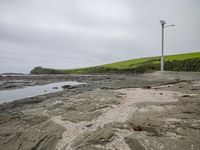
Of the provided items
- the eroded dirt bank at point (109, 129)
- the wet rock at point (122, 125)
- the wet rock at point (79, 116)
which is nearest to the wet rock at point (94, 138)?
the eroded dirt bank at point (109, 129)

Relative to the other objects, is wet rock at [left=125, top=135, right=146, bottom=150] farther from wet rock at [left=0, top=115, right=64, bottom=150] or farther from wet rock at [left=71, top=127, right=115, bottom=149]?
wet rock at [left=0, top=115, right=64, bottom=150]

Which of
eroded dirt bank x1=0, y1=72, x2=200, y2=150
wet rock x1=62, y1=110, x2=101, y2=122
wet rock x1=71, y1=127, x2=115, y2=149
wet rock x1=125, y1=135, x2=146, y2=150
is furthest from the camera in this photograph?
wet rock x1=62, y1=110, x2=101, y2=122

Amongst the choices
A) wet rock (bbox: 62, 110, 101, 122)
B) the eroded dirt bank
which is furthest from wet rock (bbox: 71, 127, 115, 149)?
wet rock (bbox: 62, 110, 101, 122)

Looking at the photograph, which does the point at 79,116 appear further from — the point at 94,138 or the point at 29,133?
the point at 94,138

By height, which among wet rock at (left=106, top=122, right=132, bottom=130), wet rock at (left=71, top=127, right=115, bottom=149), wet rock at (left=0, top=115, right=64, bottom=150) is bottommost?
wet rock at (left=0, top=115, right=64, bottom=150)

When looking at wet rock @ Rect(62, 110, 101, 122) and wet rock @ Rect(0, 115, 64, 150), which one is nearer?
wet rock @ Rect(0, 115, 64, 150)

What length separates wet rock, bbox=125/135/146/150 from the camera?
16.1ft

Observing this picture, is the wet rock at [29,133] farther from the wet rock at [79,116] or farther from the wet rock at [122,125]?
the wet rock at [122,125]

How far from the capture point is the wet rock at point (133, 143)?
16.1 feet

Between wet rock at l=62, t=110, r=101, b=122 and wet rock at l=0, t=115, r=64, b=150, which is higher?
wet rock at l=62, t=110, r=101, b=122

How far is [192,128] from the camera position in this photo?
19.0 feet

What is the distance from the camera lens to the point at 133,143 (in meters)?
5.09

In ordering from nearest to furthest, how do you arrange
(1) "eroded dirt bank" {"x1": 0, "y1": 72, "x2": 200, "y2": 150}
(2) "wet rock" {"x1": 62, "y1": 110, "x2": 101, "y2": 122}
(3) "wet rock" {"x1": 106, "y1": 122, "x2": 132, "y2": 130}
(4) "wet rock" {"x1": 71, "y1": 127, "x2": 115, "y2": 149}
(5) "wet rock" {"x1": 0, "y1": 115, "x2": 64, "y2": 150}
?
(1) "eroded dirt bank" {"x1": 0, "y1": 72, "x2": 200, "y2": 150}
(4) "wet rock" {"x1": 71, "y1": 127, "x2": 115, "y2": 149}
(5) "wet rock" {"x1": 0, "y1": 115, "x2": 64, "y2": 150}
(3) "wet rock" {"x1": 106, "y1": 122, "x2": 132, "y2": 130}
(2) "wet rock" {"x1": 62, "y1": 110, "x2": 101, "y2": 122}

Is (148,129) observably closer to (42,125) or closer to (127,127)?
(127,127)
